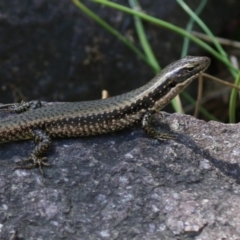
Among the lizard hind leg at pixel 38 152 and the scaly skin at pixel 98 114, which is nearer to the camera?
the lizard hind leg at pixel 38 152

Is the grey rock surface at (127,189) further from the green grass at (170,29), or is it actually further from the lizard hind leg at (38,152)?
the green grass at (170,29)

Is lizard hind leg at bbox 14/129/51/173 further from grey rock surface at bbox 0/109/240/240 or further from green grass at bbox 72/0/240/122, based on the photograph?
green grass at bbox 72/0/240/122

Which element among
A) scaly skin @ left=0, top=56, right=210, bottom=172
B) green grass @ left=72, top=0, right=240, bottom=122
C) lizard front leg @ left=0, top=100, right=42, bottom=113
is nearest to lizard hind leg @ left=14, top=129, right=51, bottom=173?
scaly skin @ left=0, top=56, right=210, bottom=172

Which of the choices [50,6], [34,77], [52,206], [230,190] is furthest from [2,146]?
[50,6]

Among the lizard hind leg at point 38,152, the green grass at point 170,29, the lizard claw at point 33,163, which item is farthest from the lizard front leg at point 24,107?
the green grass at point 170,29

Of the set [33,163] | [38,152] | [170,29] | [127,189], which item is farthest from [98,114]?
[170,29]

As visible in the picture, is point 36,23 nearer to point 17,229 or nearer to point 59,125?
point 59,125
